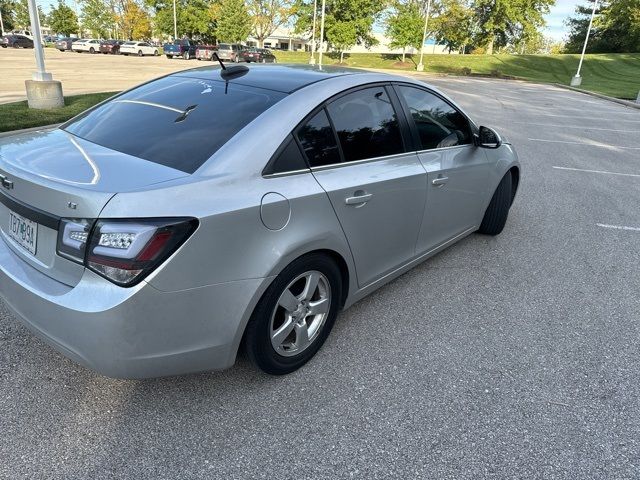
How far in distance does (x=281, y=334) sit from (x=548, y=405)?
4.82 feet

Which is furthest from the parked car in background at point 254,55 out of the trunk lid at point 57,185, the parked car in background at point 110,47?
the trunk lid at point 57,185

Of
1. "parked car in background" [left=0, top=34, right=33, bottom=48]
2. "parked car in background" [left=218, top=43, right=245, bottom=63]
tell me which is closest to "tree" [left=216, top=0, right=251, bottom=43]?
"parked car in background" [left=218, top=43, right=245, bottom=63]

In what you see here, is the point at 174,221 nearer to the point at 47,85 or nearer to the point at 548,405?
the point at 548,405

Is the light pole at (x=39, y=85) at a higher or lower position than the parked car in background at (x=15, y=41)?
higher

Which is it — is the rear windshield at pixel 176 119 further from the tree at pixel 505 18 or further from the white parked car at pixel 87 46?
the white parked car at pixel 87 46

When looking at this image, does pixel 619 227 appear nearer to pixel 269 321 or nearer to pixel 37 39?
pixel 269 321

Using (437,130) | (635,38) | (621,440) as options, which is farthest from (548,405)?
(635,38)

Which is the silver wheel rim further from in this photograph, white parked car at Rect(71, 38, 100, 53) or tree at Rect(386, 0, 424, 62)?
white parked car at Rect(71, 38, 100, 53)

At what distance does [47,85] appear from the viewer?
988 centimetres

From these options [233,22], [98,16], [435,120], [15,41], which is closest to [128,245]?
[435,120]

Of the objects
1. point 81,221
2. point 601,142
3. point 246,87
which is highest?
point 246,87

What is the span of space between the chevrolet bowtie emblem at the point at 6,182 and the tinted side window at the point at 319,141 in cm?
140

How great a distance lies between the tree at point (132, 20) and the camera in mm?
78963

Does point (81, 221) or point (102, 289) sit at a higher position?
point (81, 221)
